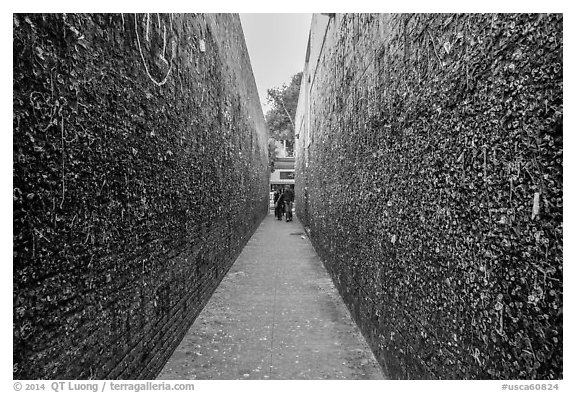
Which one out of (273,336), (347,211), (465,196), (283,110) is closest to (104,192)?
(465,196)

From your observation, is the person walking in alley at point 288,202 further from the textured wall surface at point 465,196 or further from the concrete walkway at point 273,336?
the textured wall surface at point 465,196

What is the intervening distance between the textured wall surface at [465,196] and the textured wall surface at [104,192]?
1.84m

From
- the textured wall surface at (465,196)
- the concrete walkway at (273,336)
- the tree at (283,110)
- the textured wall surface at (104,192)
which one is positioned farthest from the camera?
the tree at (283,110)

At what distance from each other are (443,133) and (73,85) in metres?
1.93

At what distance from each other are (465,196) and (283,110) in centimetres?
3804

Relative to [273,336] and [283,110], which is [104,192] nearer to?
[273,336]

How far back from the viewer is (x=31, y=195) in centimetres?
164

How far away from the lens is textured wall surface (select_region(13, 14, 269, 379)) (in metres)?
1.66

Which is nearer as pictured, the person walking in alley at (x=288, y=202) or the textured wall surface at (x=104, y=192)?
the textured wall surface at (x=104, y=192)

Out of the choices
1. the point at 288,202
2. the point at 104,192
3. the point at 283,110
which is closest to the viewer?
the point at 104,192

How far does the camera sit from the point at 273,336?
12.7 feet

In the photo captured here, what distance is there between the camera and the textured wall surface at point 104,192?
1660mm

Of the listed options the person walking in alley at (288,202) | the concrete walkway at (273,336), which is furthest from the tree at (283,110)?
the concrete walkway at (273,336)
